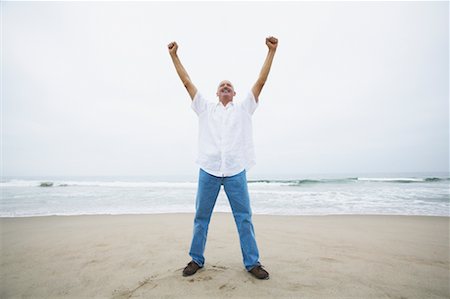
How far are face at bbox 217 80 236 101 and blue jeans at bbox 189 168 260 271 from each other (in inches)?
35.5

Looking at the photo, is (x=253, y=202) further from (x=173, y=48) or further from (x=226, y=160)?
(x=173, y=48)

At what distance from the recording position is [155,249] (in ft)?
10.9

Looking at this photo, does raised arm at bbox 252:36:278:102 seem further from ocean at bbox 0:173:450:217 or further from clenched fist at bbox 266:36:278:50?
ocean at bbox 0:173:450:217

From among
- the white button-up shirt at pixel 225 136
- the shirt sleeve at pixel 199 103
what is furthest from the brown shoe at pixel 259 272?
the shirt sleeve at pixel 199 103

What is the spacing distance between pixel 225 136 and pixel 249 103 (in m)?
0.48

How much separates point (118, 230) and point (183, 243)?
74.4 inches

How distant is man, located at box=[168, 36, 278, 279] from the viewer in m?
2.36

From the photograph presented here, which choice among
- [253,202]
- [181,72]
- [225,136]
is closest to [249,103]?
[225,136]

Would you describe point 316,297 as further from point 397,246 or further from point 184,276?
point 397,246

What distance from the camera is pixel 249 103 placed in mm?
2518

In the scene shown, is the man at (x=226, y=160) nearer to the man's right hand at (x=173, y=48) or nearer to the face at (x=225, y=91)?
the man's right hand at (x=173, y=48)

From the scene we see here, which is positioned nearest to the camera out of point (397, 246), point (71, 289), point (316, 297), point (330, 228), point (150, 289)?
point (316, 297)

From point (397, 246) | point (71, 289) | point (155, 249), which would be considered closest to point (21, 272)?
point (71, 289)

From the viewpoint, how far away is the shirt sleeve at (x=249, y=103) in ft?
8.21
